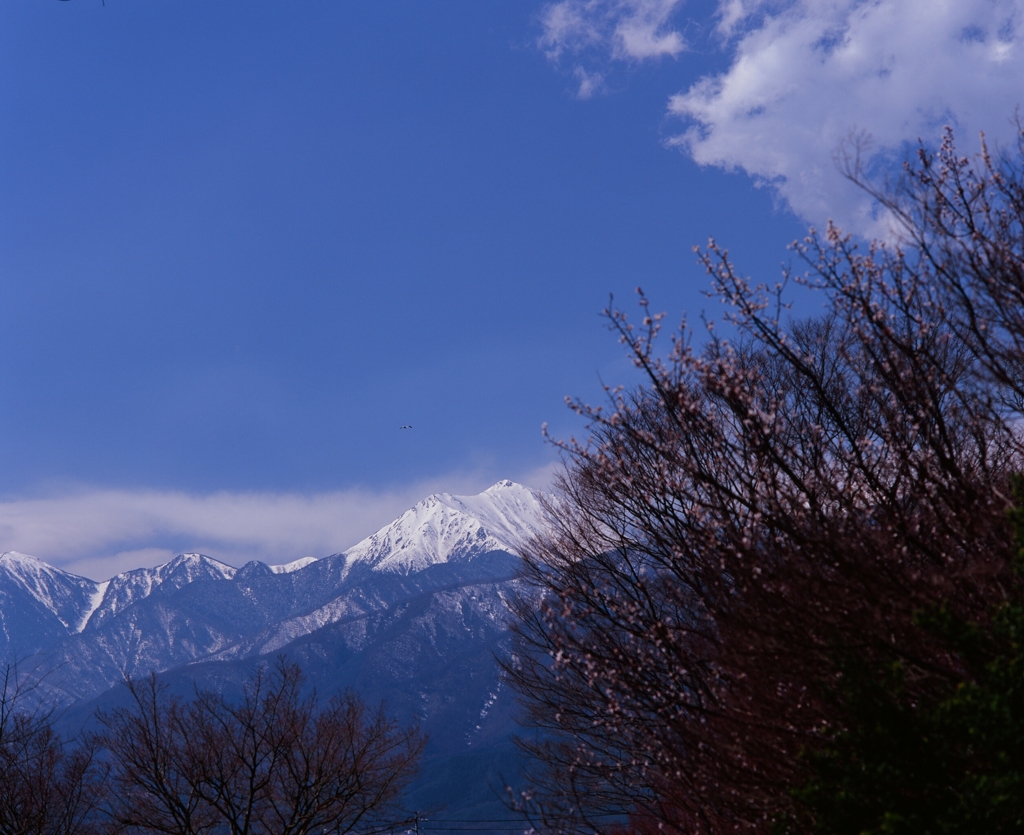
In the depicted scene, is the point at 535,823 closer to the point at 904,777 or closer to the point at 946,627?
the point at 904,777

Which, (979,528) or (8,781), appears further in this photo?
(8,781)

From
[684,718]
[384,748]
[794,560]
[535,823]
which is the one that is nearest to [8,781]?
[384,748]

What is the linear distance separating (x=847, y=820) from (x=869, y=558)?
1.67 metres

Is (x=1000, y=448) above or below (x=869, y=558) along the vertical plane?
above

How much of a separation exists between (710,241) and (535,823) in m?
6.59

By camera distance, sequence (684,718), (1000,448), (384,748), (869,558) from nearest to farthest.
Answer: (869,558) < (684,718) < (1000,448) < (384,748)

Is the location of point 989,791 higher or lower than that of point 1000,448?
lower

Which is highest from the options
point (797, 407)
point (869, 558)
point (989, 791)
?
point (797, 407)

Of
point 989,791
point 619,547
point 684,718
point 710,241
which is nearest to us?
point 989,791

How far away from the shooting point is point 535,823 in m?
9.48

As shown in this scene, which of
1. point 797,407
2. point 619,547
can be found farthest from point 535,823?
point 797,407

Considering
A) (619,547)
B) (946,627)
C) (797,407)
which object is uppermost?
(797,407)

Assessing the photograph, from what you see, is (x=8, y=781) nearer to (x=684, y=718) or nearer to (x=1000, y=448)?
(x=684, y=718)

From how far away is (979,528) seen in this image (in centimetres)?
588
